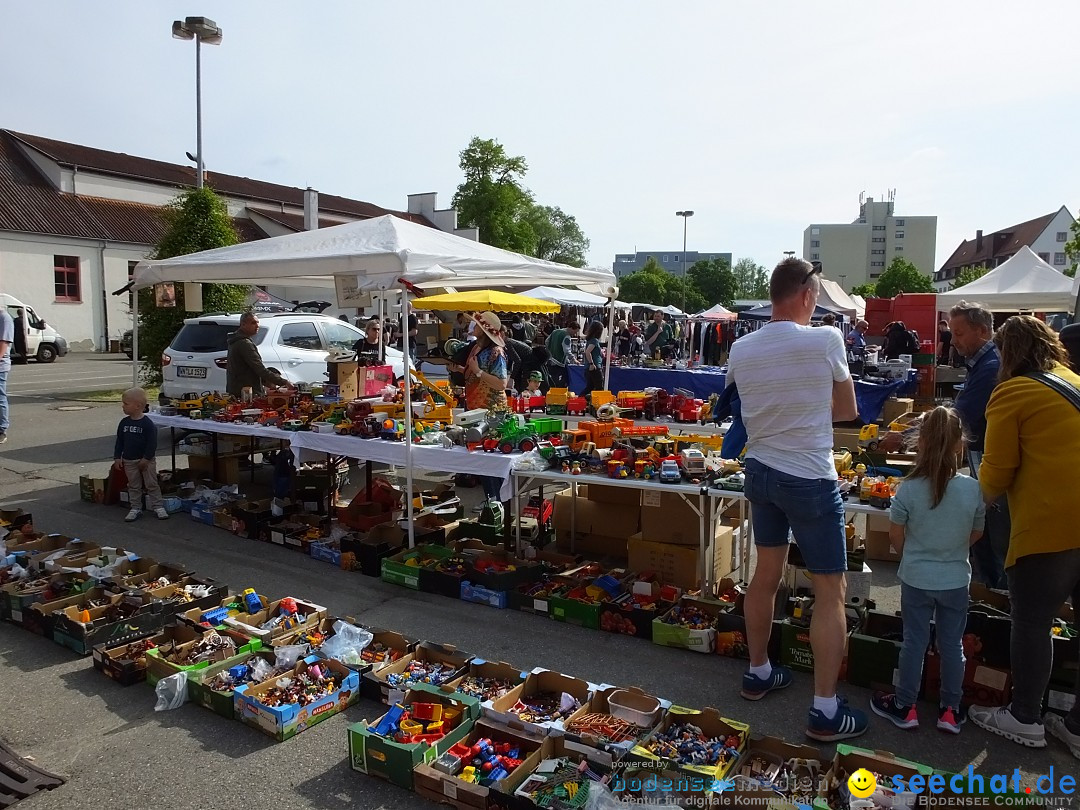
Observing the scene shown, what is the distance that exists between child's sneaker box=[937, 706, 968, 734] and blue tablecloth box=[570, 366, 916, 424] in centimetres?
791

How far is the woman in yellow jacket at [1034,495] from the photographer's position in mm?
3049

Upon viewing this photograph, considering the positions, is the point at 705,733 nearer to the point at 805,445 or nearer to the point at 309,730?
the point at 805,445

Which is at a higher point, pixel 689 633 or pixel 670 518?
pixel 670 518

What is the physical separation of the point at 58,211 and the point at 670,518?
31.8m

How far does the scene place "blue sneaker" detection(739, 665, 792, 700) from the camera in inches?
146

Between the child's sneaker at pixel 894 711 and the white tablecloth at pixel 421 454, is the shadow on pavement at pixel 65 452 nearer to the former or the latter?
the white tablecloth at pixel 421 454

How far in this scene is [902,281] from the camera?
191ft

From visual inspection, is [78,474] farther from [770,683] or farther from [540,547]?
[770,683]

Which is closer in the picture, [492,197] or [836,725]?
[836,725]

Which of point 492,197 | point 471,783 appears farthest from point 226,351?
point 492,197

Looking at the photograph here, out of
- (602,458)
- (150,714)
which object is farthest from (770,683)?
(150,714)

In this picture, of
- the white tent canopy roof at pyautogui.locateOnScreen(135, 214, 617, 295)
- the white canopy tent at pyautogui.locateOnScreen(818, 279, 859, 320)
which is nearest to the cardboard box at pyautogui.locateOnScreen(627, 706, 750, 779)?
the white tent canopy roof at pyautogui.locateOnScreen(135, 214, 617, 295)

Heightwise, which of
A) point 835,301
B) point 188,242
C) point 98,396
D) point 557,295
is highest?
point 188,242

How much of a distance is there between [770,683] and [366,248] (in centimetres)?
415
